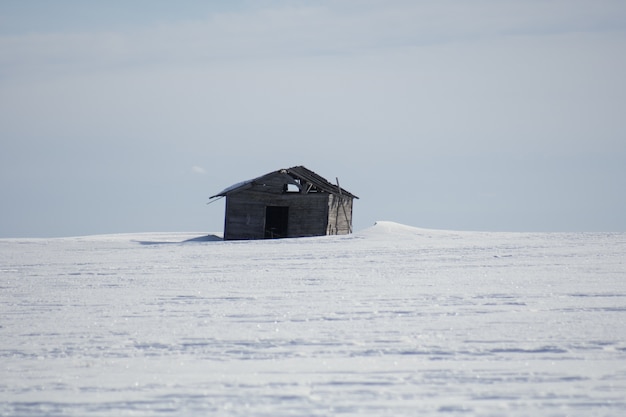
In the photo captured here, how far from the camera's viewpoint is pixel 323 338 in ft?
27.9

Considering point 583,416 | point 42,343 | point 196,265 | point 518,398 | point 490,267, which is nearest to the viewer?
point 583,416

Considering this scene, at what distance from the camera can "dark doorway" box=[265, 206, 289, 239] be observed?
1148 inches

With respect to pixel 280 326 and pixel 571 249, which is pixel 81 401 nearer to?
pixel 280 326

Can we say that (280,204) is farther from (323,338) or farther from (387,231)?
(323,338)

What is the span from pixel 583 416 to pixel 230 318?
532cm

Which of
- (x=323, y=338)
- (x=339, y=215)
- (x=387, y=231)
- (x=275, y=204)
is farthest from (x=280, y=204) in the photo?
(x=323, y=338)

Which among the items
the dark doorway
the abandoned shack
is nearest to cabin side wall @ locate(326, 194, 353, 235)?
the abandoned shack

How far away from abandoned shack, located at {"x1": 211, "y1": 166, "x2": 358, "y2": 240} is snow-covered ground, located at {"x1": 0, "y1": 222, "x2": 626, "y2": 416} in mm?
11802

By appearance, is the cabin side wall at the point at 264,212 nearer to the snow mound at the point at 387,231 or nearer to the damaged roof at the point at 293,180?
the damaged roof at the point at 293,180

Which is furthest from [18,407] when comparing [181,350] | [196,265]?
[196,265]

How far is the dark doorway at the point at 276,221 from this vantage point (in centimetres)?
2916

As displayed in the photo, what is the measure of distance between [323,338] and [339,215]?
21.6 m

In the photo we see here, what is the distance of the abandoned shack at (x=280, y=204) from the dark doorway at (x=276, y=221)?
57 cm

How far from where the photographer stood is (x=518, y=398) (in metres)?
6.31
